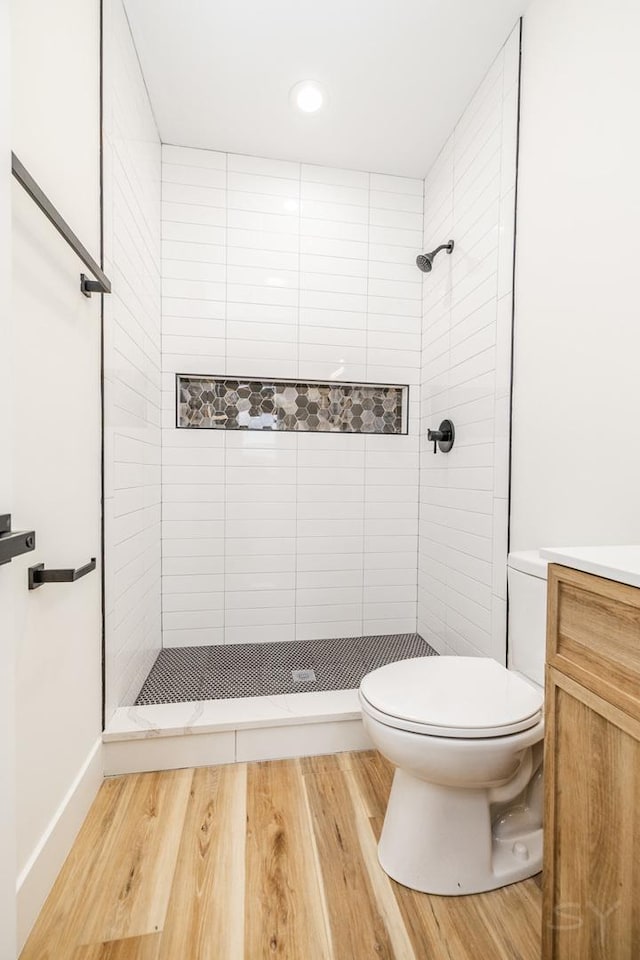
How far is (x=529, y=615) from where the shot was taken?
1.30 m

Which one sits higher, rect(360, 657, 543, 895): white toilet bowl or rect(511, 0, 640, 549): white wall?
rect(511, 0, 640, 549): white wall

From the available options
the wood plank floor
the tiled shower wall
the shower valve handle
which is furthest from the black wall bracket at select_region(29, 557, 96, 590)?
the shower valve handle

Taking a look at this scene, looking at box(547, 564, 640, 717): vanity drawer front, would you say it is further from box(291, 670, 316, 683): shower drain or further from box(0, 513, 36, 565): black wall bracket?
box(291, 670, 316, 683): shower drain

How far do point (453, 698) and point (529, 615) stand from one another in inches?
13.9

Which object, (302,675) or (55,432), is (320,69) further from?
(302,675)

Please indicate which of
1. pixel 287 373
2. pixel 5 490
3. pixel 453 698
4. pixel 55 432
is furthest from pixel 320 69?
pixel 453 698

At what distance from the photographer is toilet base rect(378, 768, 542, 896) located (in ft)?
3.54

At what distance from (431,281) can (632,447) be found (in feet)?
5.28

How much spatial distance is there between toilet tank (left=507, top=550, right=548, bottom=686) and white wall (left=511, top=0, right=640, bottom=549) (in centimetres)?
18

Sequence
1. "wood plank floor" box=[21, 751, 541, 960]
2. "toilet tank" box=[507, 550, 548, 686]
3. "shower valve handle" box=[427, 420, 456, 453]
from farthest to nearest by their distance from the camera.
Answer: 1. "shower valve handle" box=[427, 420, 456, 453]
2. "toilet tank" box=[507, 550, 548, 686]
3. "wood plank floor" box=[21, 751, 541, 960]

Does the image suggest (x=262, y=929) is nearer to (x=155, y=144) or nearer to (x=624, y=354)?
(x=624, y=354)

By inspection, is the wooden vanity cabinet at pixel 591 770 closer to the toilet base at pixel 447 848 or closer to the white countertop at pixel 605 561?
the white countertop at pixel 605 561

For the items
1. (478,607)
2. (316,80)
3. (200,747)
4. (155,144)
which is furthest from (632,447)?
(155,144)

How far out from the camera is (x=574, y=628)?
0.76 meters
